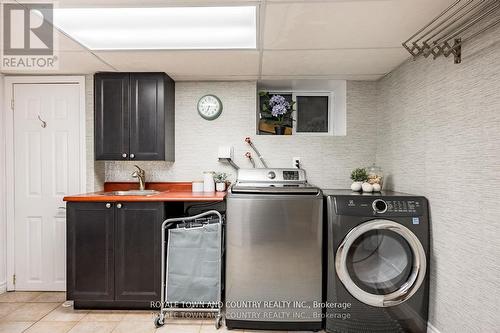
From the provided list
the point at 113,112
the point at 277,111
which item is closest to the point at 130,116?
the point at 113,112

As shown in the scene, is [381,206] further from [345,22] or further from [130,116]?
[130,116]

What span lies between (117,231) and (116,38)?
4.87ft

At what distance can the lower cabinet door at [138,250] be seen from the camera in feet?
8.12

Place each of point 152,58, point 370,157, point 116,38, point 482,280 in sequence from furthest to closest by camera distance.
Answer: point 370,157, point 152,58, point 116,38, point 482,280

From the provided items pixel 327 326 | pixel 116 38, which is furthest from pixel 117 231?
pixel 327 326

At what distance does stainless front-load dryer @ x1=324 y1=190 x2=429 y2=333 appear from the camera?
6.90 ft

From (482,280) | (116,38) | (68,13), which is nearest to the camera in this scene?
(482,280)

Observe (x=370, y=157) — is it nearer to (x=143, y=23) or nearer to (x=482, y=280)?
(x=482, y=280)

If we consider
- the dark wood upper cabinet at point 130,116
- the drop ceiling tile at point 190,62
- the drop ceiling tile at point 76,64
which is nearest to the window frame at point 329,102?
the drop ceiling tile at point 190,62

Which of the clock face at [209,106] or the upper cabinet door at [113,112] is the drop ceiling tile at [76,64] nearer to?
the upper cabinet door at [113,112]

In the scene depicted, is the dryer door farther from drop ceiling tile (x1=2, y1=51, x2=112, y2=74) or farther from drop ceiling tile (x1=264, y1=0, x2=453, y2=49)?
drop ceiling tile (x1=2, y1=51, x2=112, y2=74)

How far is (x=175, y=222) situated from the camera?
260 centimetres

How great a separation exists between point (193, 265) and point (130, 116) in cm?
146

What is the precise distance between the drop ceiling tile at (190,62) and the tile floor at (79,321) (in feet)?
6.79
